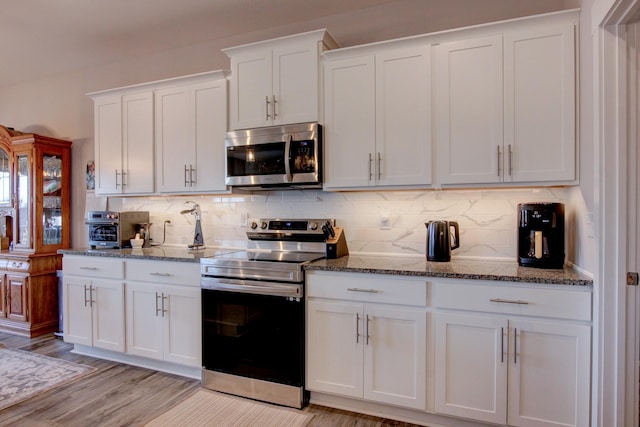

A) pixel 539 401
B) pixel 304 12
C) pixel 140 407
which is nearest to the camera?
pixel 539 401

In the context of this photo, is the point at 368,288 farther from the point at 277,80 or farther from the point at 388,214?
the point at 277,80

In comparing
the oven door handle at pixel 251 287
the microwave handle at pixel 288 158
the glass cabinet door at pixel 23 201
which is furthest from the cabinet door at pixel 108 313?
the microwave handle at pixel 288 158

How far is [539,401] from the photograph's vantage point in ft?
6.42

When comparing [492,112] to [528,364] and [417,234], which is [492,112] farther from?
[528,364]

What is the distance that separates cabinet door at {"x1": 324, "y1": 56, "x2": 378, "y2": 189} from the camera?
257cm

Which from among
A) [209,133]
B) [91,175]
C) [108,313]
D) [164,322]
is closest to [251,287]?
[164,322]

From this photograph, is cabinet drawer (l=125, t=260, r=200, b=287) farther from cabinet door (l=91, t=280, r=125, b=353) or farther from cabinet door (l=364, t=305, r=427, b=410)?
cabinet door (l=364, t=305, r=427, b=410)

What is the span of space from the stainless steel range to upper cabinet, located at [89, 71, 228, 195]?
2.66 feet

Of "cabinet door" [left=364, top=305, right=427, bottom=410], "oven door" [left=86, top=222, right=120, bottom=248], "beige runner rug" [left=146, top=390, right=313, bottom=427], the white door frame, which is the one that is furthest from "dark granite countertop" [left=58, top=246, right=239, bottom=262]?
the white door frame

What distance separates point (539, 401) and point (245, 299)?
176 cm

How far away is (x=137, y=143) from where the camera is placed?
11.1ft

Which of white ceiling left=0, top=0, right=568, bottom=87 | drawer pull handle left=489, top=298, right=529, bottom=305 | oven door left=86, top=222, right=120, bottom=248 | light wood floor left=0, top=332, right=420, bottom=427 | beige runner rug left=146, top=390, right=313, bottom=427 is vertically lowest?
light wood floor left=0, top=332, right=420, bottom=427

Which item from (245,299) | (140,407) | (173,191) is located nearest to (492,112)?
(245,299)

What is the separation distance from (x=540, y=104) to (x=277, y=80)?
1.72 metres
